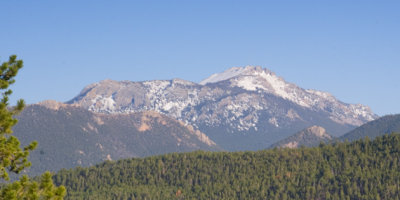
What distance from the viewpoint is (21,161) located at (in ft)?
208

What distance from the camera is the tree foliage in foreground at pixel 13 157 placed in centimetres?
5959

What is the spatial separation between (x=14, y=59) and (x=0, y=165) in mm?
10505

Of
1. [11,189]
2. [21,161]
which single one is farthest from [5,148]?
[11,189]

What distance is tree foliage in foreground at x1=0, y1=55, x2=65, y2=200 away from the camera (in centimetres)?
5959

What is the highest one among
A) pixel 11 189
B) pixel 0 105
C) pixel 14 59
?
pixel 14 59

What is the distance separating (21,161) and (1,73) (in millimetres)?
8757

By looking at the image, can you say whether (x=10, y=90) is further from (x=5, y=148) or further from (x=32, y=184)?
(x=32, y=184)

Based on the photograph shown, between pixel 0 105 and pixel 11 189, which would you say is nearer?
pixel 11 189

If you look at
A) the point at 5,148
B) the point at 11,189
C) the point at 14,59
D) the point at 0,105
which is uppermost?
the point at 14,59

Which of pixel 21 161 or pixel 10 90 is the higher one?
pixel 10 90

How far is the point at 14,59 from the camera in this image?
65.1 m

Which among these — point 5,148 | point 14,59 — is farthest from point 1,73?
point 5,148

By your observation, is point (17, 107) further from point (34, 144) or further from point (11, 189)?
point (11, 189)

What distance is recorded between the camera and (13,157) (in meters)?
63.1
